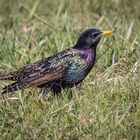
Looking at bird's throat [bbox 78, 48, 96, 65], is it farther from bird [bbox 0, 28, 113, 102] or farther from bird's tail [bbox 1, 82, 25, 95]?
bird's tail [bbox 1, 82, 25, 95]

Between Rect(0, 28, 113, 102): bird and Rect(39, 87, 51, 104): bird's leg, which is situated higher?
Rect(0, 28, 113, 102): bird

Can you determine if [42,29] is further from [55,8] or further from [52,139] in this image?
[52,139]

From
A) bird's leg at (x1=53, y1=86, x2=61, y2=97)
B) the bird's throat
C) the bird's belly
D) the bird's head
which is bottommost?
bird's leg at (x1=53, y1=86, x2=61, y2=97)

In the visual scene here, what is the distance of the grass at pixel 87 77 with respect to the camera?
7043mm

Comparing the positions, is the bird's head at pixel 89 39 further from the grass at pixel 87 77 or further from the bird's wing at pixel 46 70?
the grass at pixel 87 77

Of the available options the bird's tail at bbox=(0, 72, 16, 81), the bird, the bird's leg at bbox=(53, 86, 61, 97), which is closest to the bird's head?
the bird

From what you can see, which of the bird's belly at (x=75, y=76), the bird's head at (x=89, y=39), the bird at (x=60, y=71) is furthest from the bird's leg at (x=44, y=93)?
the bird's head at (x=89, y=39)

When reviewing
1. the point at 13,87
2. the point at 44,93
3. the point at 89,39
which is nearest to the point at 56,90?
the point at 44,93

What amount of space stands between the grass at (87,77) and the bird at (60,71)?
0.12 meters

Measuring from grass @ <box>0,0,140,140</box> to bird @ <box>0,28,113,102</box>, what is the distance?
124mm

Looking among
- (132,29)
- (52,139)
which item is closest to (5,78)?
(52,139)

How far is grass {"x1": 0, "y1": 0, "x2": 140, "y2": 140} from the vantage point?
7.04 metres

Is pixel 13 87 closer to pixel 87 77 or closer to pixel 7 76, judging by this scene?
pixel 7 76

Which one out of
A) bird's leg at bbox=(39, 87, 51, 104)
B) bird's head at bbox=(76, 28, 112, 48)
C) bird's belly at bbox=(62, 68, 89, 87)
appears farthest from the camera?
bird's head at bbox=(76, 28, 112, 48)
